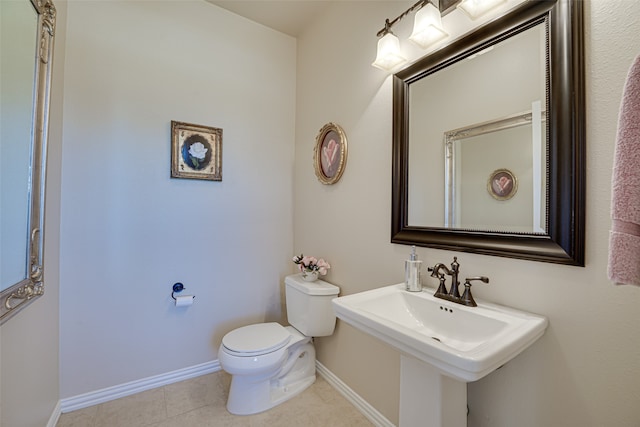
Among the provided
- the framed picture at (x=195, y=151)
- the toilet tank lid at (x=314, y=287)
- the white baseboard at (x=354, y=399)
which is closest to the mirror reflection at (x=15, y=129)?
the framed picture at (x=195, y=151)

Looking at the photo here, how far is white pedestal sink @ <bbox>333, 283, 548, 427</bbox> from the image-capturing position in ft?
2.34

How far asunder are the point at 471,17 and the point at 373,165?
769mm

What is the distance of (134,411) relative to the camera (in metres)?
1.58

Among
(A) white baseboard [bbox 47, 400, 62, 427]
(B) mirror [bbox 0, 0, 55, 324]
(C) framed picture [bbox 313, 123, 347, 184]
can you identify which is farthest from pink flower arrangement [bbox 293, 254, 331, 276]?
(A) white baseboard [bbox 47, 400, 62, 427]

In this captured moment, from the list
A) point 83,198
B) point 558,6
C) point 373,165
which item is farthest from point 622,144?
point 83,198

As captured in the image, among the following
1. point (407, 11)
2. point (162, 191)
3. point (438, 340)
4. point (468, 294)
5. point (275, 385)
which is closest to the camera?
point (438, 340)

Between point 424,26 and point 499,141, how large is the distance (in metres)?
0.60

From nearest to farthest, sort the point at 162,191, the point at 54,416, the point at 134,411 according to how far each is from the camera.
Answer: the point at 54,416 → the point at 134,411 → the point at 162,191

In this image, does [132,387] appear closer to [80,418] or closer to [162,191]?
[80,418]

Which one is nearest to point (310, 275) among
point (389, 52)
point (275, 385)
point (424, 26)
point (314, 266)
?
point (314, 266)

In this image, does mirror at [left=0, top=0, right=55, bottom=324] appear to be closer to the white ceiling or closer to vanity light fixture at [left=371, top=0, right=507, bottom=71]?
the white ceiling

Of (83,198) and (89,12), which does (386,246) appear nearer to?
(83,198)

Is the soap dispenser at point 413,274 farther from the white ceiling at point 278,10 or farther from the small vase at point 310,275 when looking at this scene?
the white ceiling at point 278,10

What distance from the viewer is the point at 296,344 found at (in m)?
1.80
